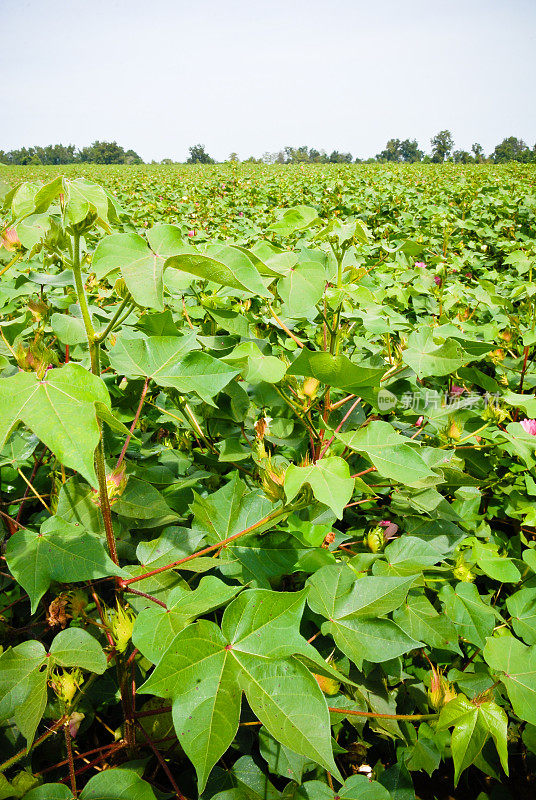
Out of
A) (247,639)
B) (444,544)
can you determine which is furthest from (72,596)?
(444,544)

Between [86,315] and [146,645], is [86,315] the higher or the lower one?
the higher one

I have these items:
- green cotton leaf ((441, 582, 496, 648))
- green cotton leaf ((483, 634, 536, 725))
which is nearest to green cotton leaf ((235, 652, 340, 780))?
green cotton leaf ((483, 634, 536, 725))

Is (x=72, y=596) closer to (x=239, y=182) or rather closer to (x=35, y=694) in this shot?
(x=35, y=694)

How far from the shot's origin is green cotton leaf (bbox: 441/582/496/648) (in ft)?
2.89

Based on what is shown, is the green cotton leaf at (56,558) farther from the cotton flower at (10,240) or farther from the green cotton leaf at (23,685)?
the cotton flower at (10,240)

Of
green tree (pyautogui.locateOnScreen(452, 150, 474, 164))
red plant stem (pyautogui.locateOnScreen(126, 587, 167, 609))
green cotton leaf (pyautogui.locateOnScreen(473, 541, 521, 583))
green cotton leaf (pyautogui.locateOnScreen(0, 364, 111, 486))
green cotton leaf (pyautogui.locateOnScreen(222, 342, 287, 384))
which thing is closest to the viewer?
green cotton leaf (pyautogui.locateOnScreen(0, 364, 111, 486))

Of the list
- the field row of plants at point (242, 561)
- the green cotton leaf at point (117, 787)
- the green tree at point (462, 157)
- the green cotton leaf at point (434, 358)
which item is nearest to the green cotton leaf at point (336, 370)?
the field row of plants at point (242, 561)

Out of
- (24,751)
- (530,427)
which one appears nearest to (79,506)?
(24,751)

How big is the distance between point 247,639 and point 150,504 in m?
0.33

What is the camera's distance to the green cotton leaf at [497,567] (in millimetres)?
984

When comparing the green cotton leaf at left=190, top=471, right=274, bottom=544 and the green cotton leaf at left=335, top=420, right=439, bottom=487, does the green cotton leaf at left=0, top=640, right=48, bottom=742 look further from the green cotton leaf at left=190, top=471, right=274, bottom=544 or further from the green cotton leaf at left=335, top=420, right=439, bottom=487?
the green cotton leaf at left=335, top=420, right=439, bottom=487

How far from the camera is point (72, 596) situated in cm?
78

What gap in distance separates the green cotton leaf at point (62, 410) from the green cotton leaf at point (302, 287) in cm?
53

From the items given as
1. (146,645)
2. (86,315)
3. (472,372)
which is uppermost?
(86,315)
